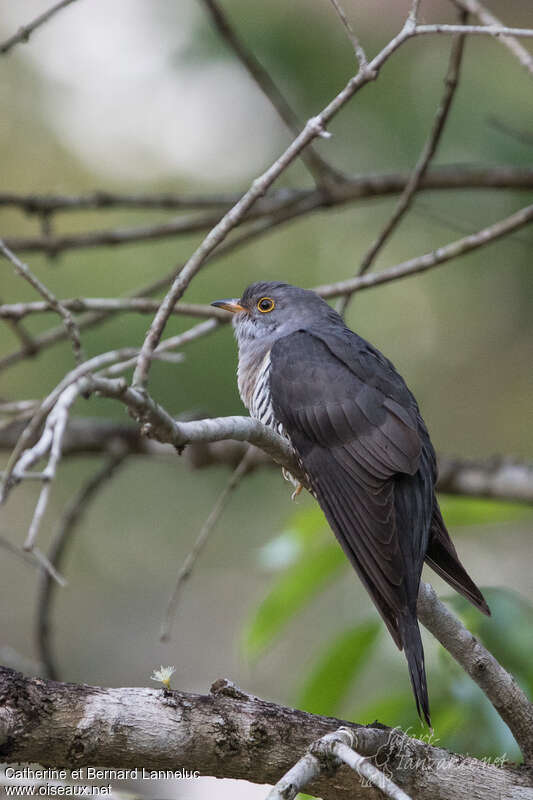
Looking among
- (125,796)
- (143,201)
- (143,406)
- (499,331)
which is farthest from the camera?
(499,331)

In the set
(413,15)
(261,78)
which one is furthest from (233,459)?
(413,15)

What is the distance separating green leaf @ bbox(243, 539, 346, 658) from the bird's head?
1052 millimetres

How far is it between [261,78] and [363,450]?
1874 millimetres

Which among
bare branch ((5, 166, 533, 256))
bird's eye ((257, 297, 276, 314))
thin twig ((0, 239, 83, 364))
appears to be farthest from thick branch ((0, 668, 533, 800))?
bare branch ((5, 166, 533, 256))

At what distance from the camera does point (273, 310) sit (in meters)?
4.63

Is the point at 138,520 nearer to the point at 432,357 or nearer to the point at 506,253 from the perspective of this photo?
the point at 432,357

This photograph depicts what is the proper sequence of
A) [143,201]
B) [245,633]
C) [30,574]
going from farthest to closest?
1. [30,574]
2. [143,201]
3. [245,633]

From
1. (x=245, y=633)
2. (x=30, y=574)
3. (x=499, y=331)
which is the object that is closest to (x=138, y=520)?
(x=30, y=574)

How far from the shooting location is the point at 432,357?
7.37 metres

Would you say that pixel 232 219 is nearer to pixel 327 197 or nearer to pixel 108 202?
pixel 327 197

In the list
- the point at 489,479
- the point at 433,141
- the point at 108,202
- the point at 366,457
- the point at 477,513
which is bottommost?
the point at 366,457

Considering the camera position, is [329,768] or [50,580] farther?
[50,580]

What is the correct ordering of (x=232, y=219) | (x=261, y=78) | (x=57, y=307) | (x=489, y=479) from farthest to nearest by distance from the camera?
(x=489, y=479) < (x=261, y=78) < (x=57, y=307) < (x=232, y=219)

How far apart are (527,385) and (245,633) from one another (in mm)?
4041
